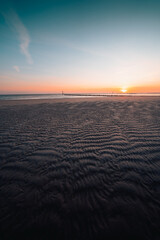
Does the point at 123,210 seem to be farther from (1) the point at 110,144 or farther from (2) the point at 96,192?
(1) the point at 110,144

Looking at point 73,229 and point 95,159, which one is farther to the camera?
point 95,159

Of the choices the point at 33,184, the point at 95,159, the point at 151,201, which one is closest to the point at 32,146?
the point at 33,184

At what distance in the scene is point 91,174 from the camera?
323 centimetres

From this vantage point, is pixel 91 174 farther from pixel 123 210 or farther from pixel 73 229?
pixel 73 229

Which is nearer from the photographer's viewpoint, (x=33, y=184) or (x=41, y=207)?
(x=41, y=207)

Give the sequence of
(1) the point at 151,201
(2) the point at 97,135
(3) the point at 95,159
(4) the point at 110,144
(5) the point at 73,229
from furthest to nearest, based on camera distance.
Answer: (2) the point at 97,135, (4) the point at 110,144, (3) the point at 95,159, (1) the point at 151,201, (5) the point at 73,229

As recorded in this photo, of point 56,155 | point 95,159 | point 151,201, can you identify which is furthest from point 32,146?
point 151,201

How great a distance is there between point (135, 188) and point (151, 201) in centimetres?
39

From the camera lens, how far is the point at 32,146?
502cm

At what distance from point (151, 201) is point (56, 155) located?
322 cm

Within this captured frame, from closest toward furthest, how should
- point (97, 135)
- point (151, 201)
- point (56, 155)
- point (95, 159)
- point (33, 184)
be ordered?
point (151, 201) < point (33, 184) < point (95, 159) < point (56, 155) < point (97, 135)

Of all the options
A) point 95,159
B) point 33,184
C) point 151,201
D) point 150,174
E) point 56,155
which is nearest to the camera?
point 151,201

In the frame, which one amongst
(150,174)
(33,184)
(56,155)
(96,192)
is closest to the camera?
(96,192)

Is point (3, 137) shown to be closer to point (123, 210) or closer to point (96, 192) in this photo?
point (96, 192)
